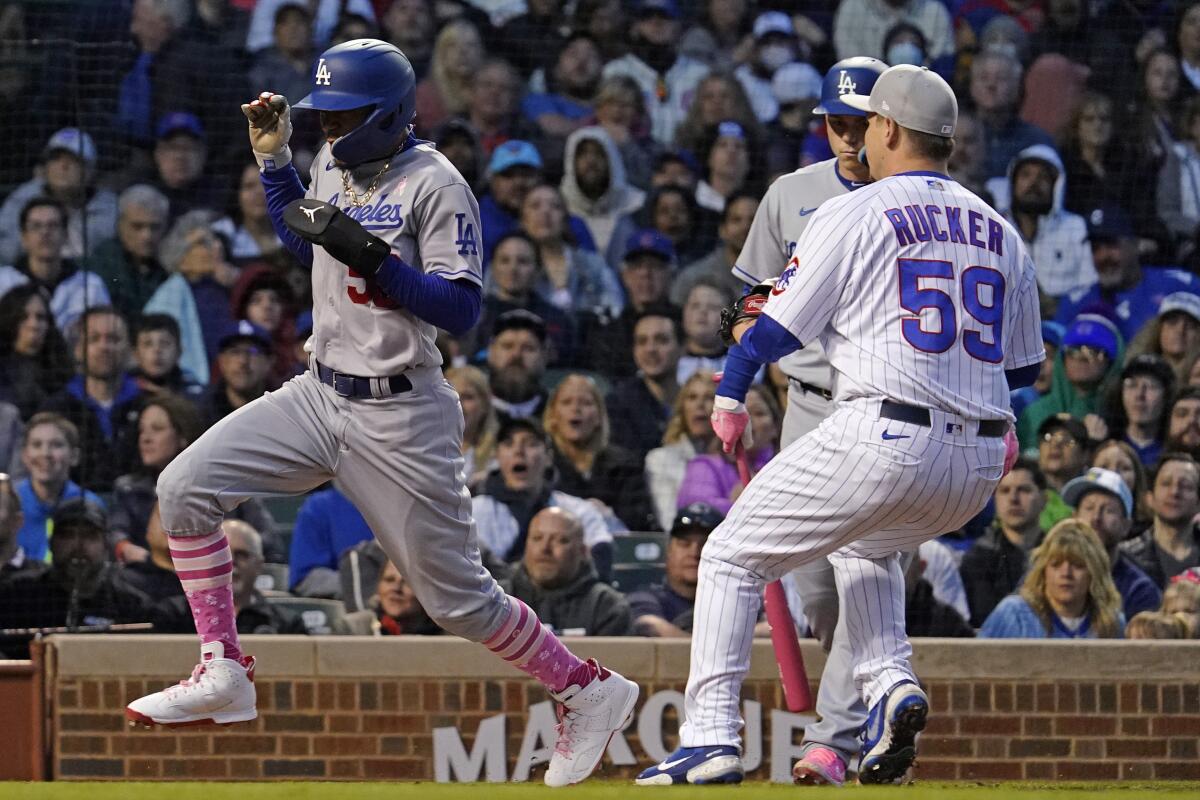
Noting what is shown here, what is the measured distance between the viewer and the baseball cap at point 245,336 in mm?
8227

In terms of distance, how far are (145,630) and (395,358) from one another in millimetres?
2784

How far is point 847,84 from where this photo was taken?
18.4ft

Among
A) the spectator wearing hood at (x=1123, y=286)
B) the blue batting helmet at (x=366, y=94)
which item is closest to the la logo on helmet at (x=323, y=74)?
the blue batting helmet at (x=366, y=94)

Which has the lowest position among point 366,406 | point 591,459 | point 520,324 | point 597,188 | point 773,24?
point 591,459

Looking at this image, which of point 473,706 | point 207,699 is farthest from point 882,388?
point 473,706

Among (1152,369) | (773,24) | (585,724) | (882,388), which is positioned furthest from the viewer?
(773,24)

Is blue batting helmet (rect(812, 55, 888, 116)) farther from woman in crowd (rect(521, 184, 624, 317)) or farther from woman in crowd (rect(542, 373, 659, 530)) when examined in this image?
woman in crowd (rect(521, 184, 624, 317))

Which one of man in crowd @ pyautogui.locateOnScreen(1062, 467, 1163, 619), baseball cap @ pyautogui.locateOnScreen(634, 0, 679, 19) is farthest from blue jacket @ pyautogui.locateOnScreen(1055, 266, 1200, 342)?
baseball cap @ pyautogui.locateOnScreen(634, 0, 679, 19)

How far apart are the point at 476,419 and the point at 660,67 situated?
2.48 m

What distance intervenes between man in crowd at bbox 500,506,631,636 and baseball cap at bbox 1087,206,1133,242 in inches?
126

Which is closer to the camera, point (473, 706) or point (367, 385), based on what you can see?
point (367, 385)

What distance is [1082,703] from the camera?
21.2ft

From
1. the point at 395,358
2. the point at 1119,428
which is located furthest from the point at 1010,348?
the point at 1119,428

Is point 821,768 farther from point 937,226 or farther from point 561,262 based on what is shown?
point 561,262
